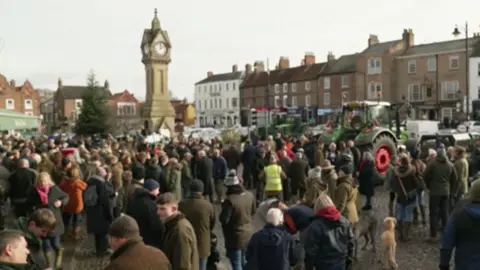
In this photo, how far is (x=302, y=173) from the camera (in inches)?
505

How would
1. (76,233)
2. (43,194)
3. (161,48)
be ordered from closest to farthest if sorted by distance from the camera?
(43,194) → (76,233) → (161,48)

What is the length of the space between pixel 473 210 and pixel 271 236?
2.14 meters

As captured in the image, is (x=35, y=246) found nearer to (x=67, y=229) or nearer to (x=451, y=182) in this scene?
(x=67, y=229)

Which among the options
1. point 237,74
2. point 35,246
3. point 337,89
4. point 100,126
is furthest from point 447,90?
point 35,246

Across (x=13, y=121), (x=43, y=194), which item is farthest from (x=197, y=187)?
(x=13, y=121)

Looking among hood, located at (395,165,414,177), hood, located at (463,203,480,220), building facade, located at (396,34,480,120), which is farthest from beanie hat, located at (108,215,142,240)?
building facade, located at (396,34,480,120)

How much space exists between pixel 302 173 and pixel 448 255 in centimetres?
762

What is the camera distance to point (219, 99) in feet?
286

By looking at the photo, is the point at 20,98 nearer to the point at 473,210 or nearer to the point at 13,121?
the point at 13,121

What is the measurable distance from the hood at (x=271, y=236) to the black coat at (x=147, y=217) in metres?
1.40

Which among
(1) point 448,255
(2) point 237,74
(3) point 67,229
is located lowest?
(3) point 67,229

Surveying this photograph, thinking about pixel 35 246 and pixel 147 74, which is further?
pixel 147 74

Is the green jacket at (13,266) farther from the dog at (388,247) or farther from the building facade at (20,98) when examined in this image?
the building facade at (20,98)

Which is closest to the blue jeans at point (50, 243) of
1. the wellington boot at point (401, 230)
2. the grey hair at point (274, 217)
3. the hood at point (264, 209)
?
the hood at point (264, 209)
